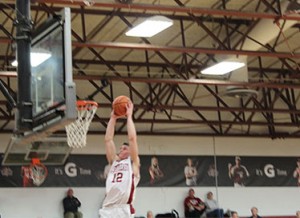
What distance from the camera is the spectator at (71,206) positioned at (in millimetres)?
18844

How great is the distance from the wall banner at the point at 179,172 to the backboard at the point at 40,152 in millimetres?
298

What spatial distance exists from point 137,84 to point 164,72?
48.6 inches

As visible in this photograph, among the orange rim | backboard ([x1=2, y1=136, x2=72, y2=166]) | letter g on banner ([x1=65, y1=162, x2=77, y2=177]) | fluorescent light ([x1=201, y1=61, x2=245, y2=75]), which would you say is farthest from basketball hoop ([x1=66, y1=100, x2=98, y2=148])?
letter g on banner ([x1=65, y1=162, x2=77, y2=177])

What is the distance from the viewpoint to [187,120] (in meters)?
21.0

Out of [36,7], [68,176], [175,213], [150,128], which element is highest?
[36,7]

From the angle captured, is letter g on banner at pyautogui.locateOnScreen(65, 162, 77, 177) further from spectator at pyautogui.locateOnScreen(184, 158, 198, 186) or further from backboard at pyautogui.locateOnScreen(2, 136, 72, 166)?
spectator at pyautogui.locateOnScreen(184, 158, 198, 186)

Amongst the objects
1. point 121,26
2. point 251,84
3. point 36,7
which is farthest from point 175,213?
point 36,7

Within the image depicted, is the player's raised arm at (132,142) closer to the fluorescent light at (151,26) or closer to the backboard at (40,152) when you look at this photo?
the fluorescent light at (151,26)

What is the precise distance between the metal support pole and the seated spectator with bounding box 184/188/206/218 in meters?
14.4

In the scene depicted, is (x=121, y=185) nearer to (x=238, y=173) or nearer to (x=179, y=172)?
(x=179, y=172)

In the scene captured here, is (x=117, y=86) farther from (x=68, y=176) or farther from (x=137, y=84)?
(x=68, y=176)

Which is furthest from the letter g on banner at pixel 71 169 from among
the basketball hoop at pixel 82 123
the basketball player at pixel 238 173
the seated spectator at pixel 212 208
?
the basketball hoop at pixel 82 123

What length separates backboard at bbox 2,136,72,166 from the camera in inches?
711

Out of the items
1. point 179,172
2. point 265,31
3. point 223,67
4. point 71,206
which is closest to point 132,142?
point 265,31
